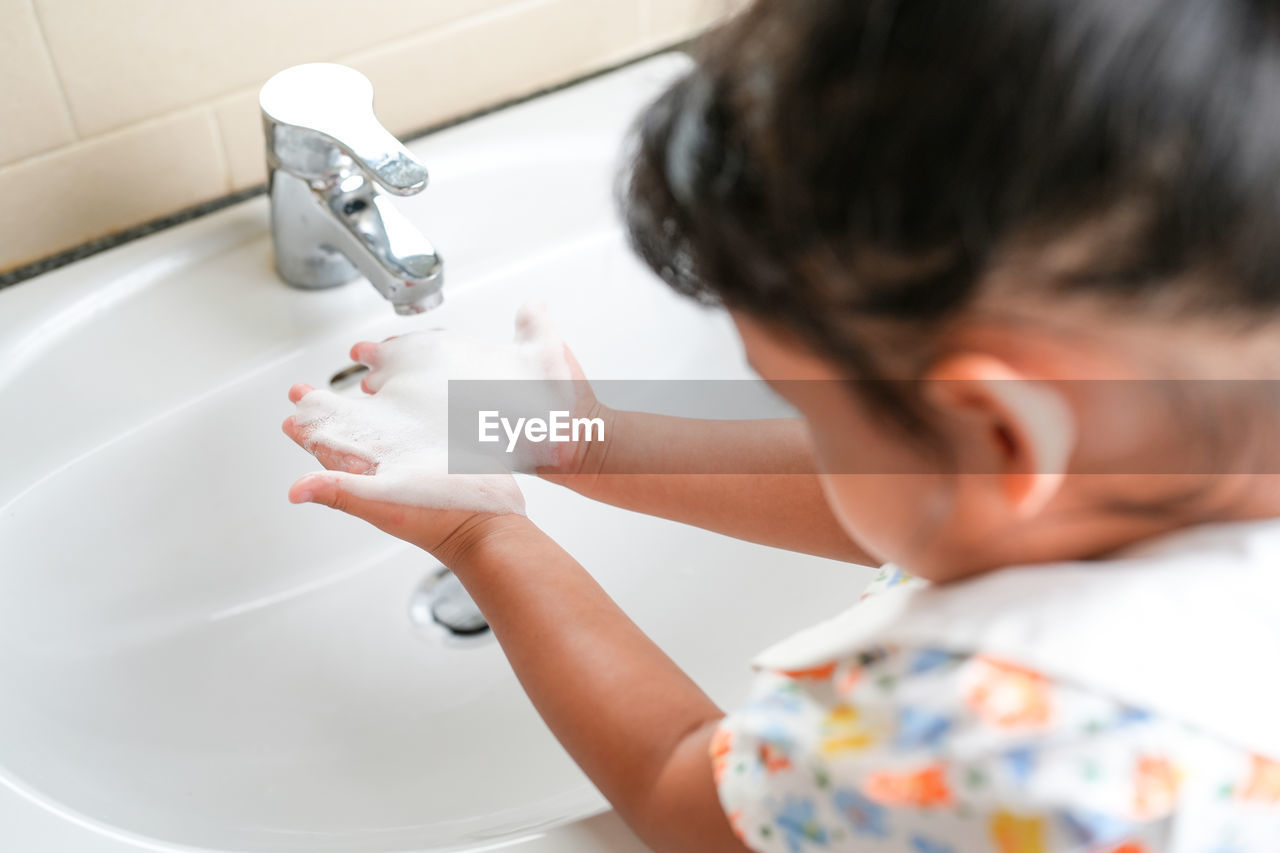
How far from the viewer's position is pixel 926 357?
0.32 m

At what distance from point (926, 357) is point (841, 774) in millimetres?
147

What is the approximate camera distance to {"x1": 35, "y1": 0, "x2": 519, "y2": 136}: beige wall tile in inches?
22.8

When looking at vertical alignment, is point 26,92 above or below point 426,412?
above

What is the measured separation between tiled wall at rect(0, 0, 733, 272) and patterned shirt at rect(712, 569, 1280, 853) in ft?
1.54

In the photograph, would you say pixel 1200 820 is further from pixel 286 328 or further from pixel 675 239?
pixel 286 328

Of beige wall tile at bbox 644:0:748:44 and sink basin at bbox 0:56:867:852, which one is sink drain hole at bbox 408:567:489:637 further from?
beige wall tile at bbox 644:0:748:44

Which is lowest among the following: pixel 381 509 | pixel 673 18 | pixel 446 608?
pixel 446 608

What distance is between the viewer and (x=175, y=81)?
62 centimetres

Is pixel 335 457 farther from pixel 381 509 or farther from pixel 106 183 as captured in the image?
pixel 106 183

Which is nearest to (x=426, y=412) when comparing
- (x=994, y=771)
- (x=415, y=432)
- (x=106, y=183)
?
(x=415, y=432)

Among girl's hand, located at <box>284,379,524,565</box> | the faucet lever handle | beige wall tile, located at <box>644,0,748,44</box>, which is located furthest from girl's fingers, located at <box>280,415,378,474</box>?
beige wall tile, located at <box>644,0,748,44</box>

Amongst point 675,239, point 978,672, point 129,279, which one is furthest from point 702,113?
point 129,279

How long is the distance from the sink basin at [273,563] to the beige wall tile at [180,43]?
0.25 feet

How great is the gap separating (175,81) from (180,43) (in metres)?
0.02
